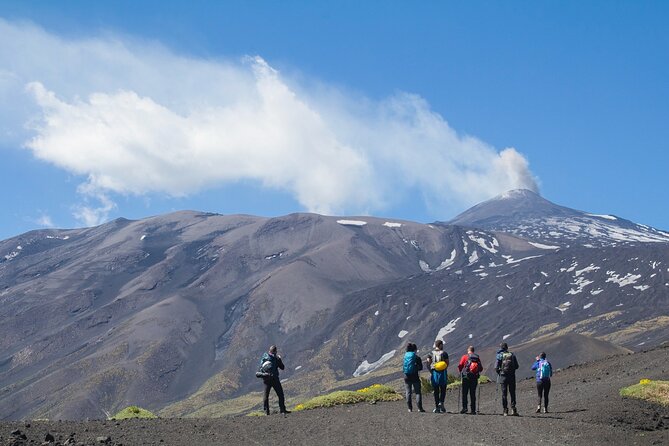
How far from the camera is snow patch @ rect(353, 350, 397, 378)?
132 metres

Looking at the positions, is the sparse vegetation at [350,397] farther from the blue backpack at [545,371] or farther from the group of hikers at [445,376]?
the blue backpack at [545,371]

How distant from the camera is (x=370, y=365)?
13562 centimetres

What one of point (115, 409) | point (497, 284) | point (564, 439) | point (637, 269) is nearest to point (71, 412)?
point (115, 409)

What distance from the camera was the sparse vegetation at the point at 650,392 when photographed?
59.0ft

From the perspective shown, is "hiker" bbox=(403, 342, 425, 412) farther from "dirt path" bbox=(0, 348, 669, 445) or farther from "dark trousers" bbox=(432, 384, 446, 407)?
"dirt path" bbox=(0, 348, 669, 445)

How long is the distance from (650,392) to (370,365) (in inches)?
4696

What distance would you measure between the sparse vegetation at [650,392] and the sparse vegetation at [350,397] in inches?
245

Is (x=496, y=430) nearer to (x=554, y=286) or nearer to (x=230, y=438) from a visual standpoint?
(x=230, y=438)

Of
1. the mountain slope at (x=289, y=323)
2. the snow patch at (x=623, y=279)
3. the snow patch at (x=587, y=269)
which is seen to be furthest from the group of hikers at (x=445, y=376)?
the snow patch at (x=587, y=269)

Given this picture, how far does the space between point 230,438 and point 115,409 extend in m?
122

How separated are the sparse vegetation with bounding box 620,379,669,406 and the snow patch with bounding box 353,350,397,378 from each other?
113 m

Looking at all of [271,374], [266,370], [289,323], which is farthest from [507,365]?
[289,323]

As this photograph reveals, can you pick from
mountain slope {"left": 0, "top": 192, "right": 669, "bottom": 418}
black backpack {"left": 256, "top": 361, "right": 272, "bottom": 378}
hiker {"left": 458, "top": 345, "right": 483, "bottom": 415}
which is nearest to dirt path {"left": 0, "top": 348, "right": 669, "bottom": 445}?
hiker {"left": 458, "top": 345, "right": 483, "bottom": 415}

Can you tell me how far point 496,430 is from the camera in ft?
47.8
